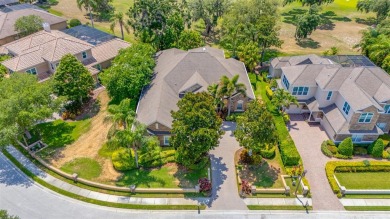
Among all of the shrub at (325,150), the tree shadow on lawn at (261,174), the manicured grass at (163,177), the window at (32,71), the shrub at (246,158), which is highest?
the window at (32,71)

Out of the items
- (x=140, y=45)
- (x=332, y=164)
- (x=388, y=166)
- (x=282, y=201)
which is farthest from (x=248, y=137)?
(x=140, y=45)

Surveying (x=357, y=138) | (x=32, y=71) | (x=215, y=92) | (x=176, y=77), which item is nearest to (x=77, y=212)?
(x=215, y=92)

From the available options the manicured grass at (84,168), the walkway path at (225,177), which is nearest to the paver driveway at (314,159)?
the walkway path at (225,177)

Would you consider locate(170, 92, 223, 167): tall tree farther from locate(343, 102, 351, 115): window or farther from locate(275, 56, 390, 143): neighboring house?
locate(343, 102, 351, 115): window

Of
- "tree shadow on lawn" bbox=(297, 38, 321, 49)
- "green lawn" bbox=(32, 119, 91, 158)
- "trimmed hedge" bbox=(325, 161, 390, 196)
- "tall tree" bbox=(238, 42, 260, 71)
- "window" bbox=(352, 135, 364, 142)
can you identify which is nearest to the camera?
"trimmed hedge" bbox=(325, 161, 390, 196)

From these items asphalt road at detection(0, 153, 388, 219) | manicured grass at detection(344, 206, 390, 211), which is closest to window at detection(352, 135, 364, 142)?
manicured grass at detection(344, 206, 390, 211)

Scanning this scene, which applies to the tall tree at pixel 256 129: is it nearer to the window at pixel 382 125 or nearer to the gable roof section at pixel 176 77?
the gable roof section at pixel 176 77
